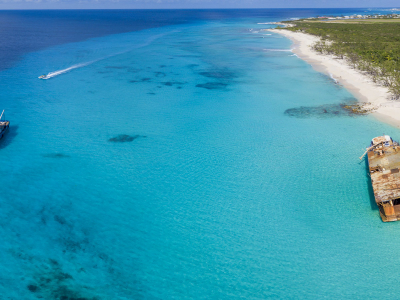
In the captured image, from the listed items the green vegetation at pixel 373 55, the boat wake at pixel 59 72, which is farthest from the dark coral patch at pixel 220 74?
the boat wake at pixel 59 72

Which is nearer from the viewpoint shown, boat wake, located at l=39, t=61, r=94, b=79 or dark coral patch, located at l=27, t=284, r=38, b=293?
dark coral patch, located at l=27, t=284, r=38, b=293

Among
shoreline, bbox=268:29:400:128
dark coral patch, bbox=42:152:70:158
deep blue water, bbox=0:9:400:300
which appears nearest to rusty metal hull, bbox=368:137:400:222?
deep blue water, bbox=0:9:400:300

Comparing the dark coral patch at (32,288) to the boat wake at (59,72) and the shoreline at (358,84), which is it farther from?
the boat wake at (59,72)

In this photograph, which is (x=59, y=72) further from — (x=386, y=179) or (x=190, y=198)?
(x=386, y=179)

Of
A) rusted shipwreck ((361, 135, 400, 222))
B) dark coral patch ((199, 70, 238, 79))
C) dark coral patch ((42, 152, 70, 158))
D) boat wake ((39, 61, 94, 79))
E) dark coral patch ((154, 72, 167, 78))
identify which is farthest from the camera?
dark coral patch ((154, 72, 167, 78))

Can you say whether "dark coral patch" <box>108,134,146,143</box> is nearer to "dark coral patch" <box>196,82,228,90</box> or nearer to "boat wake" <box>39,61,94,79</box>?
"dark coral patch" <box>196,82,228,90</box>

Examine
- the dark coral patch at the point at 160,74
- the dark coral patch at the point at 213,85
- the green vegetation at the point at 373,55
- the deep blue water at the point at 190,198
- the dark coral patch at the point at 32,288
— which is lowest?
the dark coral patch at the point at 32,288

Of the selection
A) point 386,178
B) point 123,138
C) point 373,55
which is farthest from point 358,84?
point 123,138
